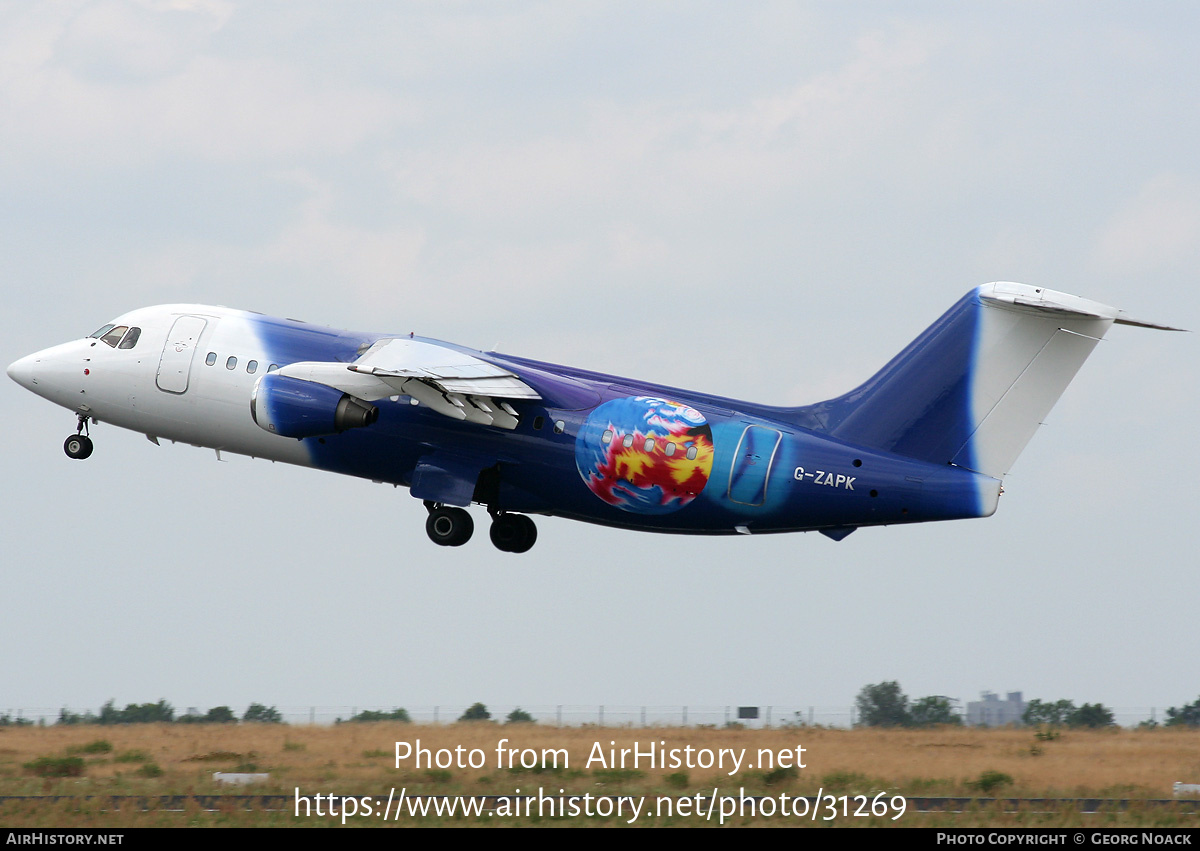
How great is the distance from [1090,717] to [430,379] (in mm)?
16167

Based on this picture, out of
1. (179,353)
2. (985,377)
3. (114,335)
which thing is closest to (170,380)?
(179,353)

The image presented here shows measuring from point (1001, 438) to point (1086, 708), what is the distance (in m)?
10.0

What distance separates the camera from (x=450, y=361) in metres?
25.1

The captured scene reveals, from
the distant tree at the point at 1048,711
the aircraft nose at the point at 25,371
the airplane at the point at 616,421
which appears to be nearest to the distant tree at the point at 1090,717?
the distant tree at the point at 1048,711

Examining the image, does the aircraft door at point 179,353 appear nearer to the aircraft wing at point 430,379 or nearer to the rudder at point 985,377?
the aircraft wing at point 430,379

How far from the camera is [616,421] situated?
993 inches

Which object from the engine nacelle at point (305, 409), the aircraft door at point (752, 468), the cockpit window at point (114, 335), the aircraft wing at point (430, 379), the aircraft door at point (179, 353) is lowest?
the aircraft door at point (752, 468)

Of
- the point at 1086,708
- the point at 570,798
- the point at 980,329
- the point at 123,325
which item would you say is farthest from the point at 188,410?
the point at 1086,708

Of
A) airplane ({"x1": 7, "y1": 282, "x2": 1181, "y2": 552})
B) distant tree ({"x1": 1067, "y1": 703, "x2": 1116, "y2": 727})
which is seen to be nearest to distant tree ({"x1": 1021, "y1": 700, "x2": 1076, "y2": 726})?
distant tree ({"x1": 1067, "y1": 703, "x2": 1116, "y2": 727})

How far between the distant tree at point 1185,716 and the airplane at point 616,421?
9.64 m

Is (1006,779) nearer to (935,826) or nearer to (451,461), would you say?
(935,826)

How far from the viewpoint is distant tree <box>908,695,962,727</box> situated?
95.2ft

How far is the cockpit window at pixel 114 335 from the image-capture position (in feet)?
94.3

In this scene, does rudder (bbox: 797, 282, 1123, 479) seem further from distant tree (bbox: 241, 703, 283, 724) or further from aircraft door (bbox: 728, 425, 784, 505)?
distant tree (bbox: 241, 703, 283, 724)
